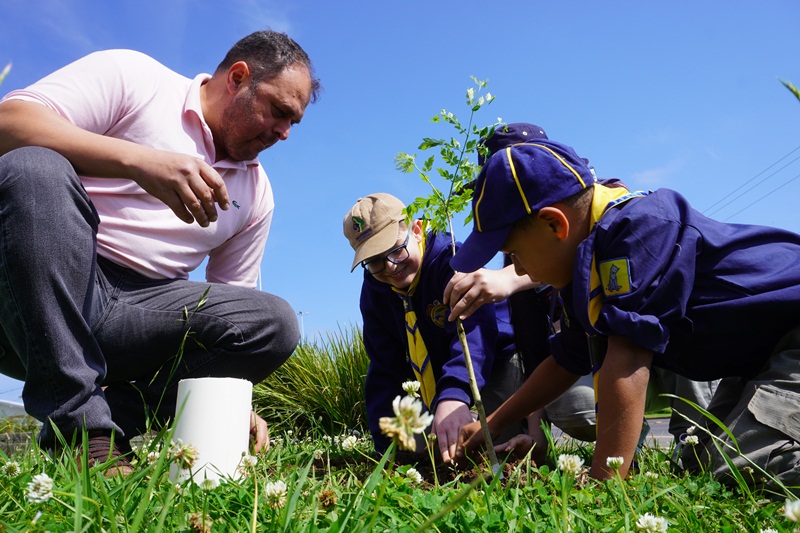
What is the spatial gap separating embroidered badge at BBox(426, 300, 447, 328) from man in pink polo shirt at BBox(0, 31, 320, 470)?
0.76m

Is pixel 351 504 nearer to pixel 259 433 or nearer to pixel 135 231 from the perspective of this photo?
pixel 259 433

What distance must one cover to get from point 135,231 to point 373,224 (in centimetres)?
123

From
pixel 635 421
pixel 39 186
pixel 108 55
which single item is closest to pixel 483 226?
pixel 635 421

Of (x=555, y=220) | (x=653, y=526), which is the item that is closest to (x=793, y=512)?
(x=653, y=526)

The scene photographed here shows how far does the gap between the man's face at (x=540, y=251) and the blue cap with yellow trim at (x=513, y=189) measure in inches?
2.8

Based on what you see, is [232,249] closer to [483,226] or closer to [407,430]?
[483,226]

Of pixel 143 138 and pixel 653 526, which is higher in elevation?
pixel 143 138

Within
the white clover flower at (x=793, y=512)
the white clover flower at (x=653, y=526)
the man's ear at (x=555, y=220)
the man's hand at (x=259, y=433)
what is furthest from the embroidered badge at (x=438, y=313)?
the white clover flower at (x=793, y=512)

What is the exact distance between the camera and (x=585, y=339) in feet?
9.49

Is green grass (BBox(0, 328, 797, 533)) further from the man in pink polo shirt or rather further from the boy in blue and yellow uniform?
the boy in blue and yellow uniform

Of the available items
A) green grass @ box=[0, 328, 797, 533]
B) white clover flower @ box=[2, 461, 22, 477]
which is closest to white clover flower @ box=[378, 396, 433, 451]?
green grass @ box=[0, 328, 797, 533]

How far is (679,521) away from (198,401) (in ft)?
5.05

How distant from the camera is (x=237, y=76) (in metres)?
3.73

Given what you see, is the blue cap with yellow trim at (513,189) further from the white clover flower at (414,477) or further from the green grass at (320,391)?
the green grass at (320,391)
